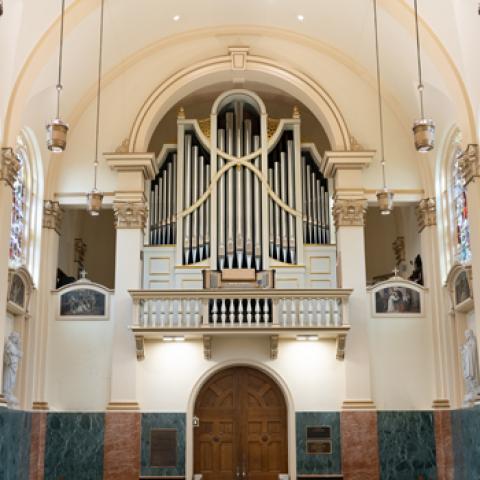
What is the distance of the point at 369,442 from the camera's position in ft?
53.4

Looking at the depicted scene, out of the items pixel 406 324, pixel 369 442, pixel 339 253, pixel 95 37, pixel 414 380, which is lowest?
pixel 369 442

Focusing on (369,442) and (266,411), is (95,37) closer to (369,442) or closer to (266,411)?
(266,411)

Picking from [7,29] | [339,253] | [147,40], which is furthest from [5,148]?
[339,253]

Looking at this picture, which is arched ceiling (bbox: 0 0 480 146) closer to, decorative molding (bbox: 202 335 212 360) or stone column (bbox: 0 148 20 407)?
stone column (bbox: 0 148 20 407)

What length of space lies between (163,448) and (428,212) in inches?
282

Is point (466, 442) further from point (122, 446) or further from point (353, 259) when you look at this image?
point (122, 446)

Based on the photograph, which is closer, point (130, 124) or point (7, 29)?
point (7, 29)

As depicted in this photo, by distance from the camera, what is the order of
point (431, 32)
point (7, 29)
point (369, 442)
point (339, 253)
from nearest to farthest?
point (7, 29) < point (431, 32) < point (369, 442) < point (339, 253)

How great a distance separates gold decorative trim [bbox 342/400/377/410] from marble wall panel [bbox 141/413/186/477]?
125 inches

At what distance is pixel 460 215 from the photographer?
53.5 ft

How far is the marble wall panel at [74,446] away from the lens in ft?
53.1

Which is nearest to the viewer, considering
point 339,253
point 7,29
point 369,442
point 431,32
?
point 7,29

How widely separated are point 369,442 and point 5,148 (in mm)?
8692

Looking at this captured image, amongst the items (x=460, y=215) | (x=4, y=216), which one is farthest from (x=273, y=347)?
(x=4, y=216)
